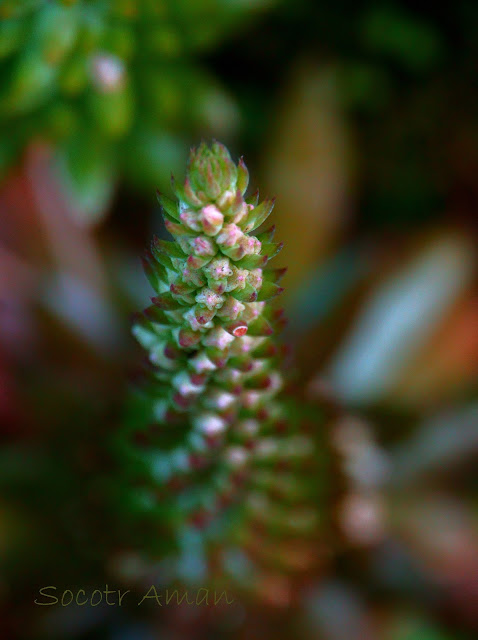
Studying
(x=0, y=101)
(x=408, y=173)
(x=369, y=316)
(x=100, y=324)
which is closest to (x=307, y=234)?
(x=369, y=316)

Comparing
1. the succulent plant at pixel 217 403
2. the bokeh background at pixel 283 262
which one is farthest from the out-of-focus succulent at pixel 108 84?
the succulent plant at pixel 217 403

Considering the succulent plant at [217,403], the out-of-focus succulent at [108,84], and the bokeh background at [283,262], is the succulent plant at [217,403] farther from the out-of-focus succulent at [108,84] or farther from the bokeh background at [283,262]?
the out-of-focus succulent at [108,84]

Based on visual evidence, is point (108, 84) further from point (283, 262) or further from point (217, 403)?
point (217, 403)

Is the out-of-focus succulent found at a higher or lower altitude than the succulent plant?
higher

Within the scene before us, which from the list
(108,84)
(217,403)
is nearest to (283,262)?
(108,84)

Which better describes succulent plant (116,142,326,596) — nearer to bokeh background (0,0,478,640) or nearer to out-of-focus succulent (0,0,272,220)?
bokeh background (0,0,478,640)

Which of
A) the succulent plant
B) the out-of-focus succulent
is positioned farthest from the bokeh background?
the succulent plant
